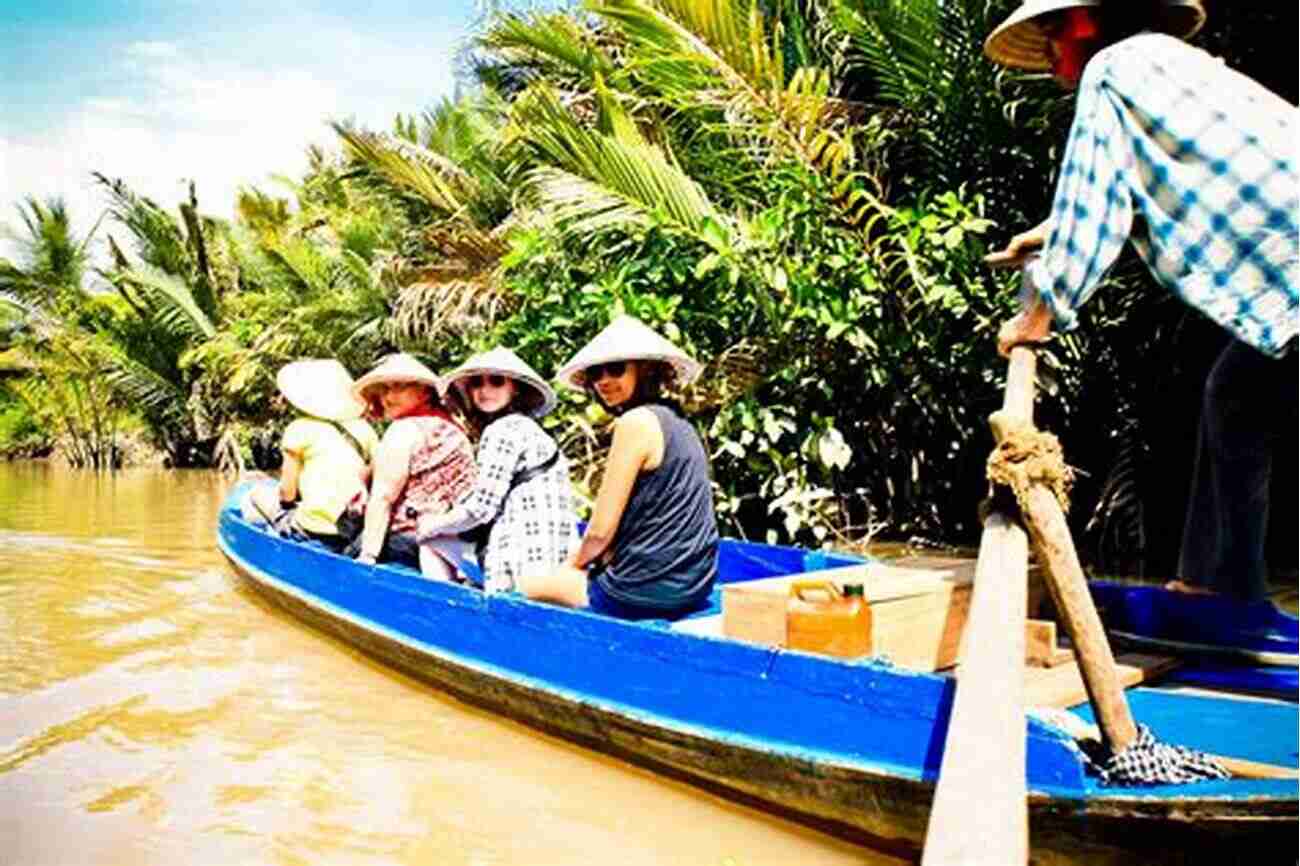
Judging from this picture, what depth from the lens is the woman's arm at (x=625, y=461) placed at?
403 cm

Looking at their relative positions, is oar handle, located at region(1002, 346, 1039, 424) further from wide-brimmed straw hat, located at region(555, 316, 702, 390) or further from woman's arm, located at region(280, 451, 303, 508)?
woman's arm, located at region(280, 451, 303, 508)

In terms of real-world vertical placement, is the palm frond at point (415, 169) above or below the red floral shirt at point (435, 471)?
above

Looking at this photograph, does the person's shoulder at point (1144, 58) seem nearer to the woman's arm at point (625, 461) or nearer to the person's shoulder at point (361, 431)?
the woman's arm at point (625, 461)

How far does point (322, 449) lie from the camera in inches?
241

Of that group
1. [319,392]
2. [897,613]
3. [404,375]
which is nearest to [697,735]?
[897,613]

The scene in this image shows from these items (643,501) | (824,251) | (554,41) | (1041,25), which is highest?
(554,41)

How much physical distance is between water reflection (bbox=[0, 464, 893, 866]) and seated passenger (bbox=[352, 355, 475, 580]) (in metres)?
0.62

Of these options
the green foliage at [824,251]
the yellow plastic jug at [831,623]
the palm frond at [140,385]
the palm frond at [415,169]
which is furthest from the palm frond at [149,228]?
the yellow plastic jug at [831,623]

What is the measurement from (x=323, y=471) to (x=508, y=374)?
69.8 inches

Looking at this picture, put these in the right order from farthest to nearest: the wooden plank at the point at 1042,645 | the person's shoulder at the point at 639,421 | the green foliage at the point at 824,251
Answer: the green foliage at the point at 824,251 → the person's shoulder at the point at 639,421 → the wooden plank at the point at 1042,645

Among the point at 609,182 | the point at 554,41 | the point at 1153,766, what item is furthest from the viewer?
the point at 554,41

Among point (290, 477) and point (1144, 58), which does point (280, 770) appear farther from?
point (1144, 58)

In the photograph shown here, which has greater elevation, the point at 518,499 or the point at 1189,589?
the point at 518,499

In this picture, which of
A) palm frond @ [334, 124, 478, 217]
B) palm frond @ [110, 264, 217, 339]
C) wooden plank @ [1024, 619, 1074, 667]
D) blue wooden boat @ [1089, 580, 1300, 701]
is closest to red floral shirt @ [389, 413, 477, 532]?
wooden plank @ [1024, 619, 1074, 667]
